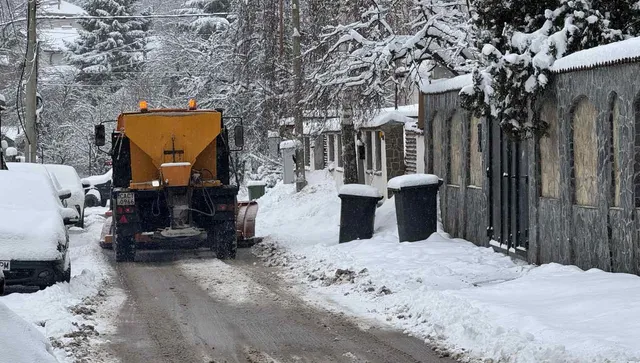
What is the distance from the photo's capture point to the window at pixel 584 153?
1316cm

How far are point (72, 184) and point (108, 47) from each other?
4189 cm

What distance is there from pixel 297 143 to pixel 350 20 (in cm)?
972

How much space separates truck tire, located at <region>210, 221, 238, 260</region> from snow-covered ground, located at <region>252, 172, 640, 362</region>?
740 millimetres

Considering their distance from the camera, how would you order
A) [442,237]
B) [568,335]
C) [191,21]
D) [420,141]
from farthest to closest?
1. [191,21]
2. [420,141]
3. [442,237]
4. [568,335]

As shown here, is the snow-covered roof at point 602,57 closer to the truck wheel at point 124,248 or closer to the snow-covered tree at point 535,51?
the snow-covered tree at point 535,51

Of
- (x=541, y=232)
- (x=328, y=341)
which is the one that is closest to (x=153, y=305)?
(x=328, y=341)

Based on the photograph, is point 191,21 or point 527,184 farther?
point 191,21

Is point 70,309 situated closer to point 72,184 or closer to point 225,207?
point 225,207

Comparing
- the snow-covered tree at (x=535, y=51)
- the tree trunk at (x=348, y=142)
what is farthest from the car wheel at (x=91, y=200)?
the snow-covered tree at (x=535, y=51)

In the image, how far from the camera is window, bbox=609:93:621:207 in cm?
1237

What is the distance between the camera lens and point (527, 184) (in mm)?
15680

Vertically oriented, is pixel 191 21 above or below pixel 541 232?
above

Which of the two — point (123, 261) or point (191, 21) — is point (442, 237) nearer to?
point (123, 261)

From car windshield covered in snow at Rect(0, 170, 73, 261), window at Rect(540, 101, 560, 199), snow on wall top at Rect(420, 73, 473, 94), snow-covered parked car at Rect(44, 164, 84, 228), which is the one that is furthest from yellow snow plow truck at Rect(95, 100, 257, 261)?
snow-covered parked car at Rect(44, 164, 84, 228)
